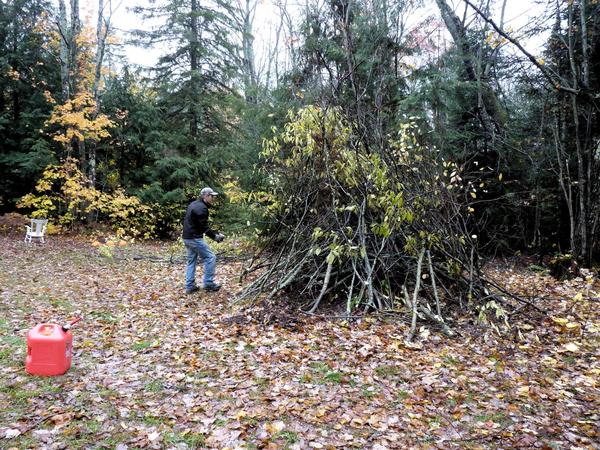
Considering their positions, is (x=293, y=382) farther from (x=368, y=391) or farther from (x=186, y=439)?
(x=186, y=439)

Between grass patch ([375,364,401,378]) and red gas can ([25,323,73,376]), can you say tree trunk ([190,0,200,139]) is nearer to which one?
red gas can ([25,323,73,376])

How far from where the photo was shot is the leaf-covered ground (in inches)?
124

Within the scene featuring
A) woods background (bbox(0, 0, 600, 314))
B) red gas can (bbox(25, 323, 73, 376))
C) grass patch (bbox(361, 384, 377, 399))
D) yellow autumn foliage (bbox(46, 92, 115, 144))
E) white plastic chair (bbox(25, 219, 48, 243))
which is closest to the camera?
grass patch (bbox(361, 384, 377, 399))

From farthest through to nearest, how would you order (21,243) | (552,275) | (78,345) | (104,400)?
(21,243) → (552,275) → (78,345) → (104,400)

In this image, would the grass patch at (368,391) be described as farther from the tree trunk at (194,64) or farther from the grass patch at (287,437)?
the tree trunk at (194,64)

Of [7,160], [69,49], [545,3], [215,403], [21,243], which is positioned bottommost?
[215,403]

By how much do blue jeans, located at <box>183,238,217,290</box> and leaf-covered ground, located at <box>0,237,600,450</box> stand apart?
0.68 metres

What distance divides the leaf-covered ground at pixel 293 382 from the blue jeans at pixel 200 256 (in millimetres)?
684

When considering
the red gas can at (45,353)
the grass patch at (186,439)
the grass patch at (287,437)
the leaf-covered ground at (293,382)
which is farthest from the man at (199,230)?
the grass patch at (287,437)

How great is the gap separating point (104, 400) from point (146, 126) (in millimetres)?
15012

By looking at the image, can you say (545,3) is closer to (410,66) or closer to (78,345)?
(410,66)

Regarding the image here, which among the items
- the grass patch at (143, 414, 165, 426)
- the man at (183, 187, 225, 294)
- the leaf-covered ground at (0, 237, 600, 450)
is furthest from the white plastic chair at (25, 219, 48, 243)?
the grass patch at (143, 414, 165, 426)

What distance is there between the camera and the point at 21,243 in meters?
12.2

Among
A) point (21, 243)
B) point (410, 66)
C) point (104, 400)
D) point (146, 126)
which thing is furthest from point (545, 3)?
point (21, 243)
